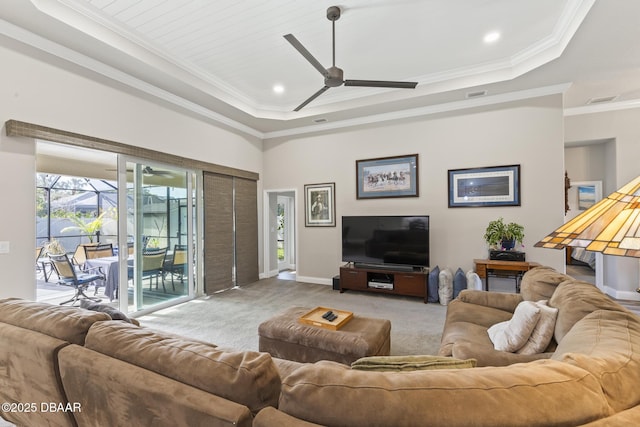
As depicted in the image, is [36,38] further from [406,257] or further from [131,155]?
[406,257]

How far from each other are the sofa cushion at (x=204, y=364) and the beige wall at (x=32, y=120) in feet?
8.68

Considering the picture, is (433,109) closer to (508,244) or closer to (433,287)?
(508,244)

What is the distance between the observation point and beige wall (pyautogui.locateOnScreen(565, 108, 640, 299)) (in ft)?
14.9

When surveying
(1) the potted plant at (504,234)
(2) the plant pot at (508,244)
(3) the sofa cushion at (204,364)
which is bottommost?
(3) the sofa cushion at (204,364)

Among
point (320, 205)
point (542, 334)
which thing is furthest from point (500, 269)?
point (320, 205)

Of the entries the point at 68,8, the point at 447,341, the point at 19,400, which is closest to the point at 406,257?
the point at 447,341

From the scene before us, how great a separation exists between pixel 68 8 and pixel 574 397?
14.3ft

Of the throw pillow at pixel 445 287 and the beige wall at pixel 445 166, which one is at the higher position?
the beige wall at pixel 445 166

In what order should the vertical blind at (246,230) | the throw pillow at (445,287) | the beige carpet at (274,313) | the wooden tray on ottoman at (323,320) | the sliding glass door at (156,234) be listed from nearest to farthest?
1. the wooden tray on ottoman at (323,320)
2. the beige carpet at (274,313)
3. the sliding glass door at (156,234)
4. the throw pillow at (445,287)
5. the vertical blind at (246,230)

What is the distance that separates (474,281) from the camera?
4.24 metres

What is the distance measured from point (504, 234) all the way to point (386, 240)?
1.66 m

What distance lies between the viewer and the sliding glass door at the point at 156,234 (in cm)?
393

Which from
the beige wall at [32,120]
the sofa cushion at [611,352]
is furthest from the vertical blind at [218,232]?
the sofa cushion at [611,352]

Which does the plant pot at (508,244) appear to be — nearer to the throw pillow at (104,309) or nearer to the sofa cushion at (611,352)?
the sofa cushion at (611,352)
